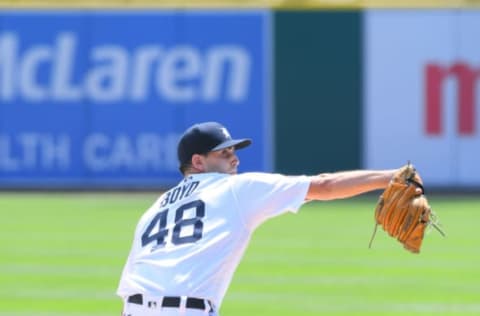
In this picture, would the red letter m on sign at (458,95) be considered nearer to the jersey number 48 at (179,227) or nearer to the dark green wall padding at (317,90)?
the dark green wall padding at (317,90)

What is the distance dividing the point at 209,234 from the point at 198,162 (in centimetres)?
39

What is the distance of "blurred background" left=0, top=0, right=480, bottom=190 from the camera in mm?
21094

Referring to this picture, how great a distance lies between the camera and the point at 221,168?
576 centimetres

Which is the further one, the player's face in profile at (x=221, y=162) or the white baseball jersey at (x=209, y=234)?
the player's face in profile at (x=221, y=162)

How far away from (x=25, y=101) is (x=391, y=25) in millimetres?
5721

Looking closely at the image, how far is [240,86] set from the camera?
70.7 ft

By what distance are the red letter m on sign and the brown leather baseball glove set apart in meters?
15.6

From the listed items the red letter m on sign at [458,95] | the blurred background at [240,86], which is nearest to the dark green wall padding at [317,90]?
the blurred background at [240,86]

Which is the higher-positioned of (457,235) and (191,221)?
(191,221)

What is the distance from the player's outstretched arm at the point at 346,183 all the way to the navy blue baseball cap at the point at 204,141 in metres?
0.41

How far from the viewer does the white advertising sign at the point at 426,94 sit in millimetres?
21031

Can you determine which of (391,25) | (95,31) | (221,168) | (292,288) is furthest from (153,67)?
(221,168)

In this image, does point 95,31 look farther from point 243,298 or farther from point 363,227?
point 243,298

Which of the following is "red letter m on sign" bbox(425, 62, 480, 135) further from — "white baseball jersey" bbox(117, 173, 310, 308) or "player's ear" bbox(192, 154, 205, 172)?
"white baseball jersey" bbox(117, 173, 310, 308)
